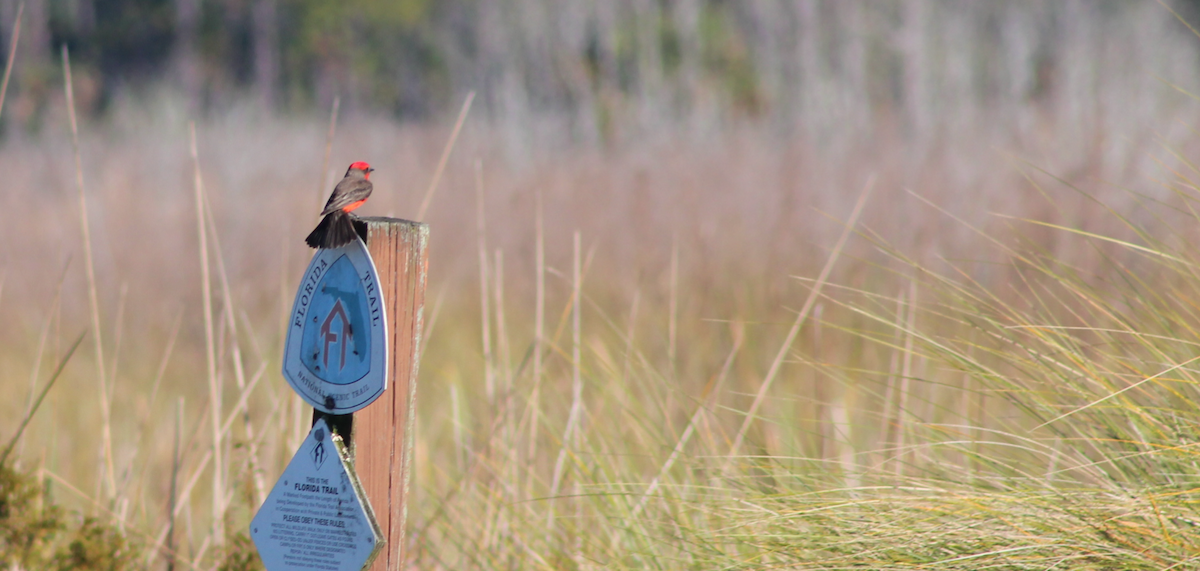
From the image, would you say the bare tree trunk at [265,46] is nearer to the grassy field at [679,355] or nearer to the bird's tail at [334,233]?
the grassy field at [679,355]

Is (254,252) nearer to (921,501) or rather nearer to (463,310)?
(463,310)

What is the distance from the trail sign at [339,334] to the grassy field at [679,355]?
1.44 feet

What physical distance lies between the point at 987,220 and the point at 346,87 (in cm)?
1528

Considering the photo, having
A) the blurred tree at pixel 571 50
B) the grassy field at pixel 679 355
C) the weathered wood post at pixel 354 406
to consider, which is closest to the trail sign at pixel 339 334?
the weathered wood post at pixel 354 406

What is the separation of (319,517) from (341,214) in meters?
0.40

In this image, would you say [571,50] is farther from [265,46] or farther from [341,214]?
[341,214]

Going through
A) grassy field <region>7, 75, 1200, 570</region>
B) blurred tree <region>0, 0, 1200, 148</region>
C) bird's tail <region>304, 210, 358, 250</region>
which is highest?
blurred tree <region>0, 0, 1200, 148</region>

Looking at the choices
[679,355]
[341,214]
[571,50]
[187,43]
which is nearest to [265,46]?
[187,43]

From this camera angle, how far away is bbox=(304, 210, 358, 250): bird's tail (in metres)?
1.23

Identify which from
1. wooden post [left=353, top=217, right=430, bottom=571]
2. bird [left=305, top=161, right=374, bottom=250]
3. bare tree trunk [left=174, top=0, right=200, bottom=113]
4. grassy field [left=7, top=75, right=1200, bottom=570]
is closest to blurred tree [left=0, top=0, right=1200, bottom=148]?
bare tree trunk [left=174, top=0, right=200, bottom=113]

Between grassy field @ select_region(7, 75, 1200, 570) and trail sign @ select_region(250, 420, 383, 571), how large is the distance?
1.16ft

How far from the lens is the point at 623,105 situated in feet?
31.3

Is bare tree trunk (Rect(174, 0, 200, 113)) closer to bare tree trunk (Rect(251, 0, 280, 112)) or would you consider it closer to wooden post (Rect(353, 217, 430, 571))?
bare tree trunk (Rect(251, 0, 280, 112))

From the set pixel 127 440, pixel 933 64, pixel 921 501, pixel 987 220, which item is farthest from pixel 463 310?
pixel 933 64
